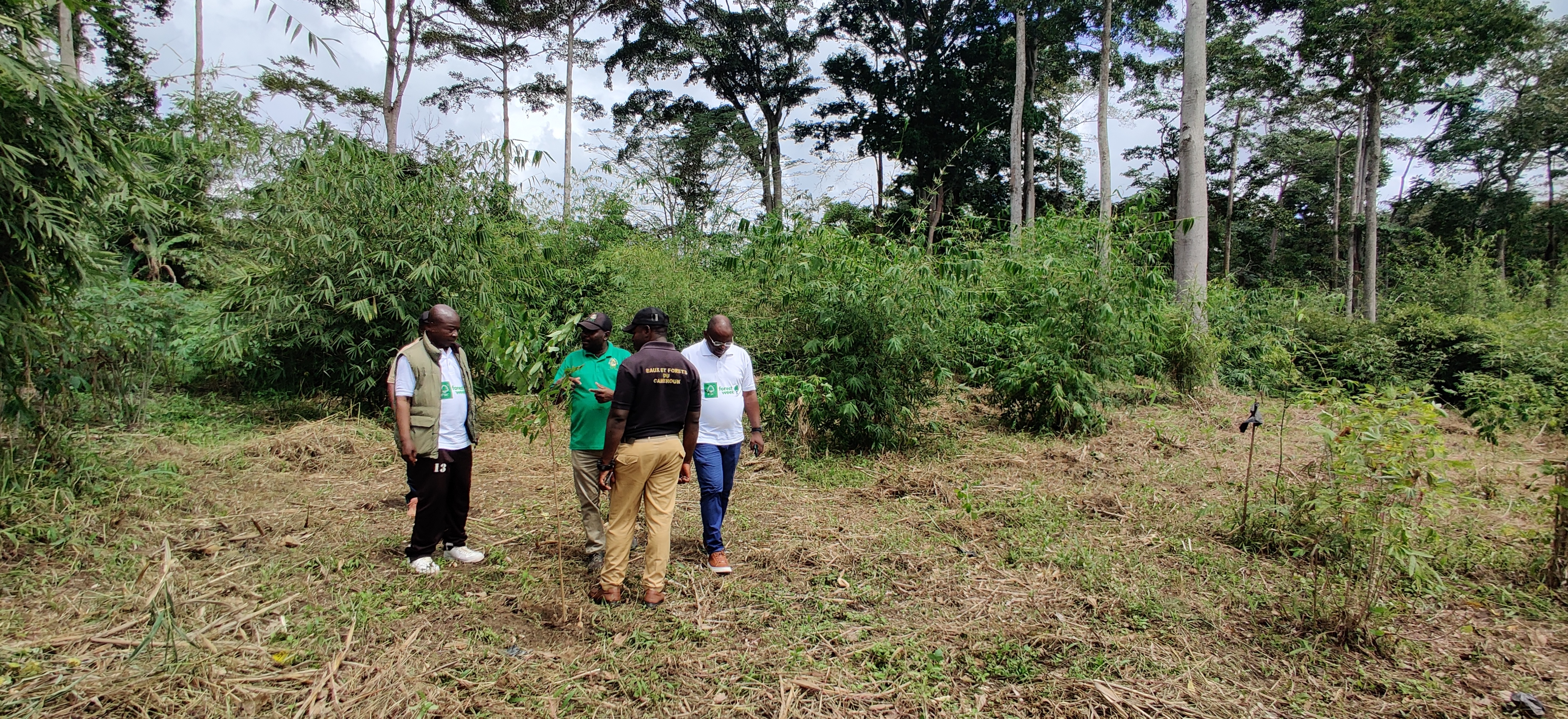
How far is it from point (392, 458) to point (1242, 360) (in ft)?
39.1

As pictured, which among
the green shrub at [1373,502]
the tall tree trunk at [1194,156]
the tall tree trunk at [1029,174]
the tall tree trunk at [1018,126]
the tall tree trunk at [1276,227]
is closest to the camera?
the green shrub at [1373,502]

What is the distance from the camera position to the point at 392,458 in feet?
Result: 21.9

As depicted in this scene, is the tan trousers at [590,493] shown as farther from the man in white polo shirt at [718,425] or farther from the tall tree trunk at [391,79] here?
the tall tree trunk at [391,79]

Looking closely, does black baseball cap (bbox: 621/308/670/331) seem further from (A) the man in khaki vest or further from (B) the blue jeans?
(A) the man in khaki vest

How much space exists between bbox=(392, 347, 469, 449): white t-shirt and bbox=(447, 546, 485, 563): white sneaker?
66 cm

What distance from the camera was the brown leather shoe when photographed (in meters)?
3.53

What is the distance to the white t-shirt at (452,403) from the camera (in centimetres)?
380

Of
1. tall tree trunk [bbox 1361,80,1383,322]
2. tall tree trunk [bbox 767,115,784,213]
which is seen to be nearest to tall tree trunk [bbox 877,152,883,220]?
tall tree trunk [bbox 767,115,784,213]

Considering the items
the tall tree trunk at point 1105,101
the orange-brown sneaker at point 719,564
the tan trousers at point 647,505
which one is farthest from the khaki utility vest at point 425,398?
the tall tree trunk at point 1105,101

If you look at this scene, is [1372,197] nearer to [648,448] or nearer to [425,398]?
[648,448]

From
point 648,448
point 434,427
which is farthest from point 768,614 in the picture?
point 434,427

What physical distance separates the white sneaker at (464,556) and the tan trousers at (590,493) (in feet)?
2.22

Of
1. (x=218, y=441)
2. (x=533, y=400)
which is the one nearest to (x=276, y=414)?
(x=218, y=441)

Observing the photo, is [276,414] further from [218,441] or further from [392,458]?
[392,458]
